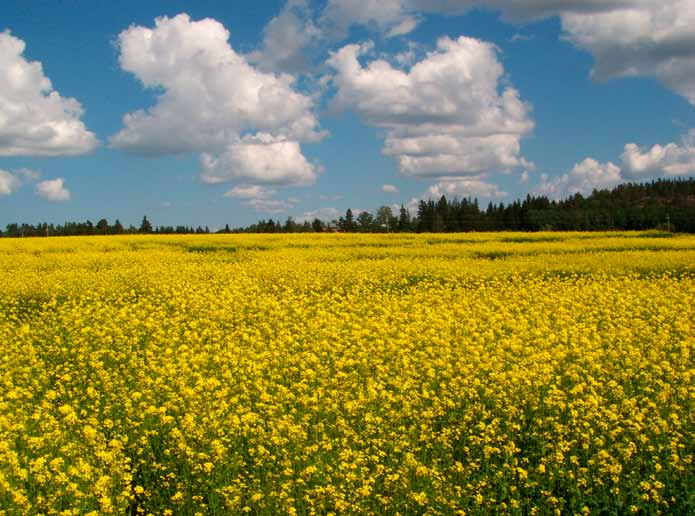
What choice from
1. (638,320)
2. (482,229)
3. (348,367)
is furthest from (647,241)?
(482,229)

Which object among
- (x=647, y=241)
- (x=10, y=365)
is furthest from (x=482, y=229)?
(x=10, y=365)

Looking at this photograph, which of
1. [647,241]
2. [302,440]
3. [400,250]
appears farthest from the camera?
[647,241]

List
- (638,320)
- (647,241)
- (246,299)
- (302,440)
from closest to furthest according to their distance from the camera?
(302,440), (638,320), (246,299), (647,241)

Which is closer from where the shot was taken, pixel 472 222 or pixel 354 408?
pixel 354 408

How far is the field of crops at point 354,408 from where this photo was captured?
568 cm

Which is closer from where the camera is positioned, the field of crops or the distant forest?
the field of crops

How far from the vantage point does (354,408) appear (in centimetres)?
696

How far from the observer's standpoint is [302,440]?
20.8 feet

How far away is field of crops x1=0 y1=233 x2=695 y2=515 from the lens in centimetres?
568

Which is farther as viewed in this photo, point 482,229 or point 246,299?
point 482,229

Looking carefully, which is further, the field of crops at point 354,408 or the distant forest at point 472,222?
the distant forest at point 472,222

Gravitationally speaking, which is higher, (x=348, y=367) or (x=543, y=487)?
(x=348, y=367)

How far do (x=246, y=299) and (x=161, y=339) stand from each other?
3.87m

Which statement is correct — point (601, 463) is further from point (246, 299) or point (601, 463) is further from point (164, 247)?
point (164, 247)
